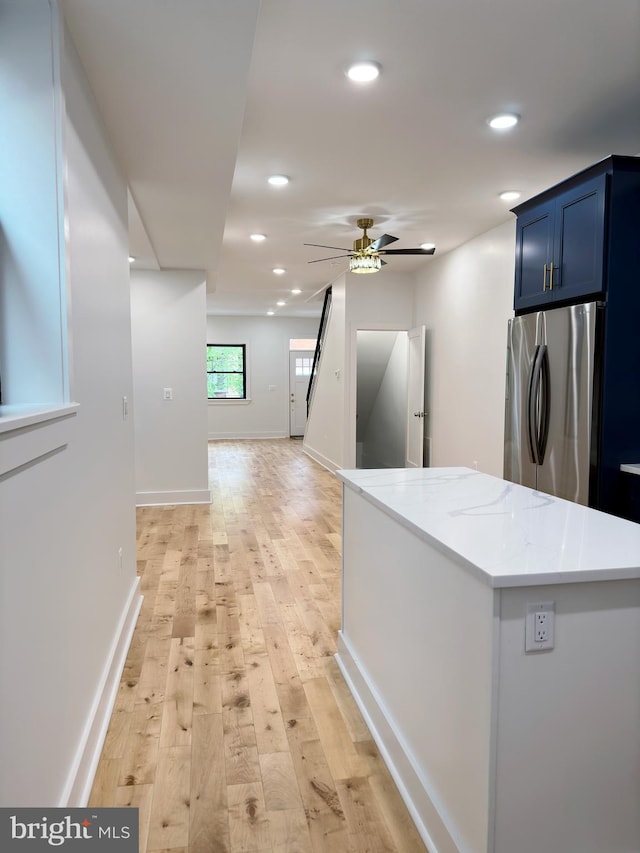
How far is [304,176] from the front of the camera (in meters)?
4.02

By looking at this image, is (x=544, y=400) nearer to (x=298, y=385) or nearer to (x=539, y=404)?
(x=539, y=404)

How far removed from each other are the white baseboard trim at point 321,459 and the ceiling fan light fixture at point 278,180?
421cm

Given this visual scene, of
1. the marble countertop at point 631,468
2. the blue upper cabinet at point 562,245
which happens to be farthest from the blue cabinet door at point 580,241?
the marble countertop at point 631,468

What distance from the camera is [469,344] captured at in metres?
5.91

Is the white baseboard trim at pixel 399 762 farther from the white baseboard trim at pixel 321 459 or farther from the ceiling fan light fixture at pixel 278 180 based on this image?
the white baseboard trim at pixel 321 459

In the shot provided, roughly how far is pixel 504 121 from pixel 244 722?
10.7 feet

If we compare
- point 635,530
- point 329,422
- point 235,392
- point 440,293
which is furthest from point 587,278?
point 235,392

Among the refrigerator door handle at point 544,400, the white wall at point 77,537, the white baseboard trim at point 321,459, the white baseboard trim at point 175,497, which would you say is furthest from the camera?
the white baseboard trim at point 321,459

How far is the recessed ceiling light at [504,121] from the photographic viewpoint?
308 centimetres

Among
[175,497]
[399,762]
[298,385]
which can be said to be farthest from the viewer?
[298,385]

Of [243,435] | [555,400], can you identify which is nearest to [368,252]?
[555,400]

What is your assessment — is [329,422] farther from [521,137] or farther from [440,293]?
[521,137]

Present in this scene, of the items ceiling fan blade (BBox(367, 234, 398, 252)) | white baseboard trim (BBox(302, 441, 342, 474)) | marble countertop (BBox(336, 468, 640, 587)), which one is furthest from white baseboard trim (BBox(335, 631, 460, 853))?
white baseboard trim (BBox(302, 441, 342, 474))

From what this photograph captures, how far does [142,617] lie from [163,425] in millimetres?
3147
